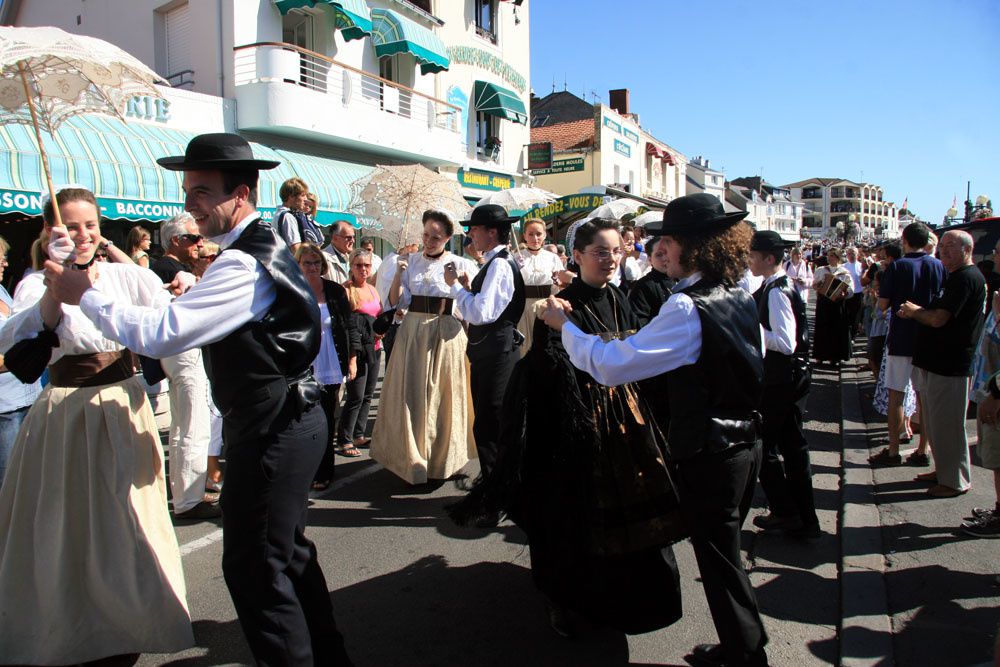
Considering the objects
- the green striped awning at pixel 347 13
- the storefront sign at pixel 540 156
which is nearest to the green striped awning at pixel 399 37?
the green striped awning at pixel 347 13

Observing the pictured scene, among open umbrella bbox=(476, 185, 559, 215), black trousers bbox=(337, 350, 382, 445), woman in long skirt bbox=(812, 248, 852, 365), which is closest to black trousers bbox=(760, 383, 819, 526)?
black trousers bbox=(337, 350, 382, 445)

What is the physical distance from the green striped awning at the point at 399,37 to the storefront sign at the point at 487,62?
2954mm

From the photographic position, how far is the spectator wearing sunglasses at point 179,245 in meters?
4.94

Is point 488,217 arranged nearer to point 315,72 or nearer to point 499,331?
point 499,331

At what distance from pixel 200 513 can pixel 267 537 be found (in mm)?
2689

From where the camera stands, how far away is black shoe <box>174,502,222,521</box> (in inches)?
184

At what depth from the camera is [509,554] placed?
4082mm

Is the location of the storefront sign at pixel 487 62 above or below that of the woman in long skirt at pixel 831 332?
above

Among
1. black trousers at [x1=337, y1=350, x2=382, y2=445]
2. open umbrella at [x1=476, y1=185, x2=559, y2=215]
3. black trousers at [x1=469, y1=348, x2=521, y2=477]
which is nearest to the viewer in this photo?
black trousers at [x1=469, y1=348, x2=521, y2=477]

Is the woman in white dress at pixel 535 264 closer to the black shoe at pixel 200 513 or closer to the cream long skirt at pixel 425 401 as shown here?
the cream long skirt at pixel 425 401

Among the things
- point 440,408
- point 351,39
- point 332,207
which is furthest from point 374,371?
point 351,39

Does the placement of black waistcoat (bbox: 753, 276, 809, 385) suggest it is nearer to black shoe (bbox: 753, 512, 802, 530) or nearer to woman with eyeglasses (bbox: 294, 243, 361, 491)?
black shoe (bbox: 753, 512, 802, 530)

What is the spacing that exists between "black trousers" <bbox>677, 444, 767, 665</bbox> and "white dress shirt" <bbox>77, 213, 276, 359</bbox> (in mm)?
1793

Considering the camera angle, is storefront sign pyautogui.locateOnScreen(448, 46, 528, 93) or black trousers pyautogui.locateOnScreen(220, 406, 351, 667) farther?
storefront sign pyautogui.locateOnScreen(448, 46, 528, 93)
